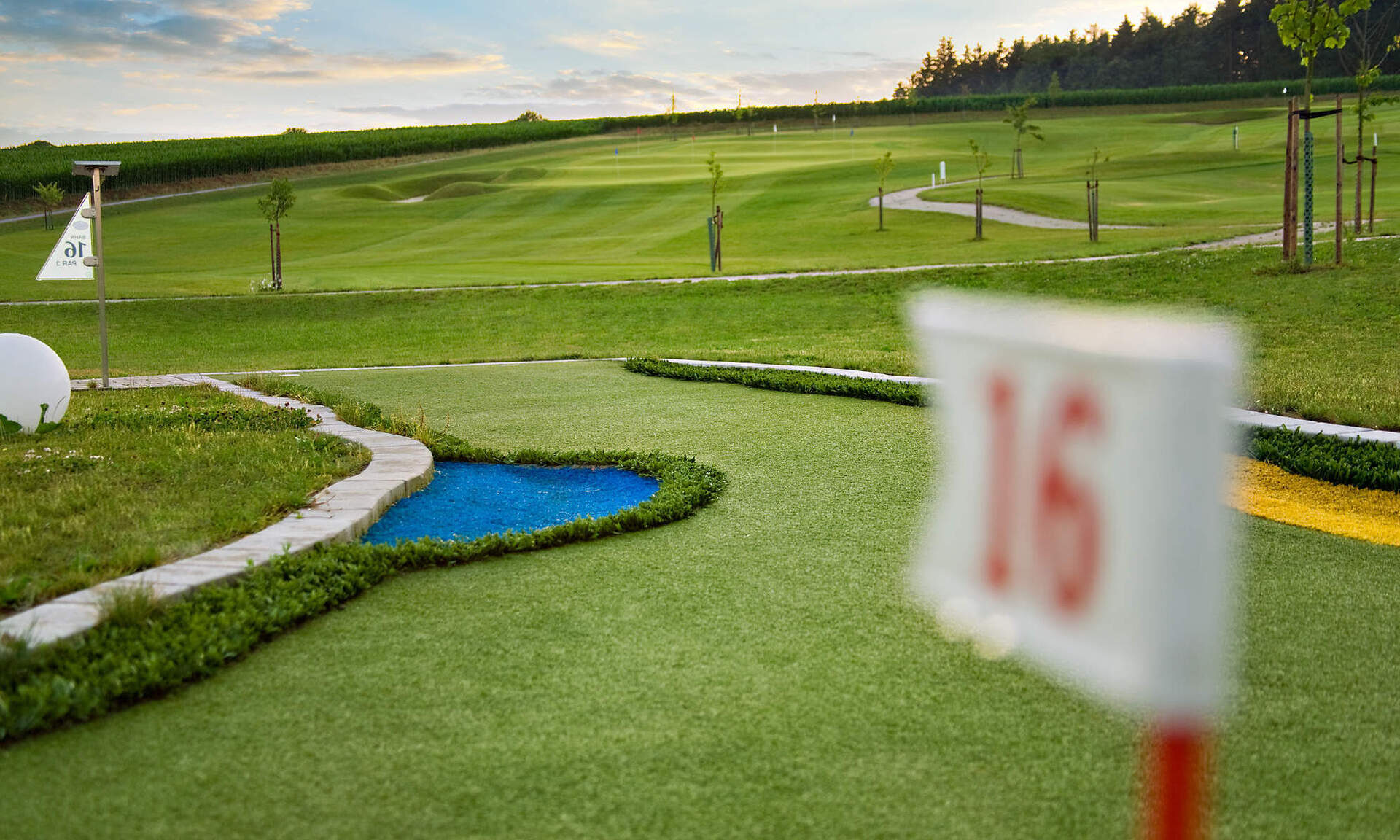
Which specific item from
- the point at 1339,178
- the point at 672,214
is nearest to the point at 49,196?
the point at 672,214

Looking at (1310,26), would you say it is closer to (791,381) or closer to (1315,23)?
(1315,23)

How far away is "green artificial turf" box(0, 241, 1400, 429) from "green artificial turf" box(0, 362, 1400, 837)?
5.69 m

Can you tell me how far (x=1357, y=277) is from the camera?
42.3 feet

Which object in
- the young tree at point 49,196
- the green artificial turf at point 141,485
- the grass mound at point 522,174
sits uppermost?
the grass mound at point 522,174

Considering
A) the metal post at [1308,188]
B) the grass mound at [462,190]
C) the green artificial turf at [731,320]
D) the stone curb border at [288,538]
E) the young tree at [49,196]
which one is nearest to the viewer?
the stone curb border at [288,538]

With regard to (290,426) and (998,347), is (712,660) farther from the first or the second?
(290,426)

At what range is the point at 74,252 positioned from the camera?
8.58 m

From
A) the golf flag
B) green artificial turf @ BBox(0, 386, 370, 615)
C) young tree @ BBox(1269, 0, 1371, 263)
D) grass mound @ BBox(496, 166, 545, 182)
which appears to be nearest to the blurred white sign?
green artificial turf @ BBox(0, 386, 370, 615)

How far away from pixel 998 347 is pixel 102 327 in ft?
32.7

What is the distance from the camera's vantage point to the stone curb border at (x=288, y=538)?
322 centimetres

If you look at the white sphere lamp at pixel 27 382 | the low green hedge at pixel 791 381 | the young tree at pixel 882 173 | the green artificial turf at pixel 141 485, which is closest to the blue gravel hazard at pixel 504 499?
the green artificial turf at pixel 141 485

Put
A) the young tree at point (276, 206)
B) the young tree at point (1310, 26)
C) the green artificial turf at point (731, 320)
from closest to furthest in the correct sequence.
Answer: the green artificial turf at point (731, 320)
the young tree at point (1310, 26)
the young tree at point (276, 206)

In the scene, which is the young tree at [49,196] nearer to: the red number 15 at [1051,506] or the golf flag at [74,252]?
the golf flag at [74,252]

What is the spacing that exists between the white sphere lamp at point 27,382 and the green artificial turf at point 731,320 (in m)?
6.42
